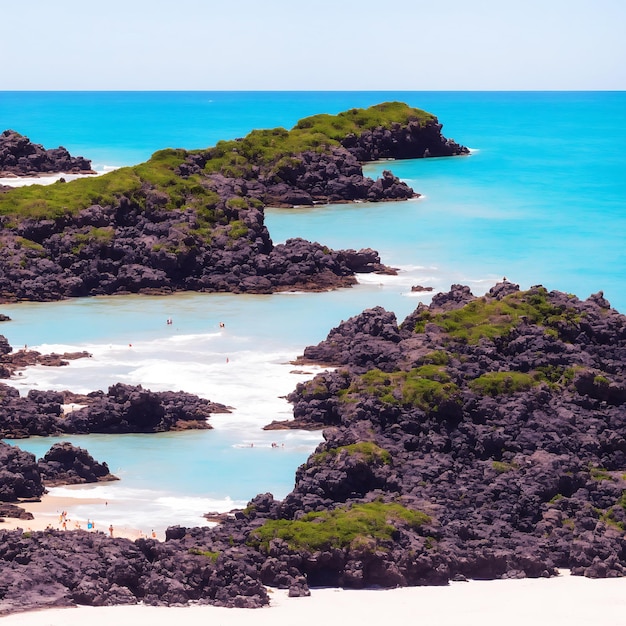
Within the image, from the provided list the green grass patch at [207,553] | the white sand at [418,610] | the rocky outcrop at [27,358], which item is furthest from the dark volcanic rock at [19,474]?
the rocky outcrop at [27,358]

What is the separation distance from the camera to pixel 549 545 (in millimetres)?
27266

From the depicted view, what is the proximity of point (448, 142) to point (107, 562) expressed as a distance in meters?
107

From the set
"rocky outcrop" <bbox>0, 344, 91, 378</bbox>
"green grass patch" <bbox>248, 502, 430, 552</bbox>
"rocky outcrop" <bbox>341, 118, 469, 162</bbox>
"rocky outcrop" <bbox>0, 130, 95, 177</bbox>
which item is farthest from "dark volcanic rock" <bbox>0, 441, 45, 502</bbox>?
"rocky outcrop" <bbox>341, 118, 469, 162</bbox>

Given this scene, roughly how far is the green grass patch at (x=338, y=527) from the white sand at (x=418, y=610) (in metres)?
0.91

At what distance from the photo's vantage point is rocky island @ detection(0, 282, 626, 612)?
2494 cm

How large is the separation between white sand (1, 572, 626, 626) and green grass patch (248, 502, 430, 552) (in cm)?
91

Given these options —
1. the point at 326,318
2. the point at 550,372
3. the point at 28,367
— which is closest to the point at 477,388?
the point at 550,372

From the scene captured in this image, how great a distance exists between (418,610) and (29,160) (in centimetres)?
8007

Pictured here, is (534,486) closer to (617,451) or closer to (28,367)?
(617,451)

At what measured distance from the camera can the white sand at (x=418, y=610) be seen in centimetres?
2341

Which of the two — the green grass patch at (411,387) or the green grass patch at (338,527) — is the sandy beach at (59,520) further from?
the green grass patch at (411,387)

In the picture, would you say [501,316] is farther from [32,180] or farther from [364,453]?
[32,180]

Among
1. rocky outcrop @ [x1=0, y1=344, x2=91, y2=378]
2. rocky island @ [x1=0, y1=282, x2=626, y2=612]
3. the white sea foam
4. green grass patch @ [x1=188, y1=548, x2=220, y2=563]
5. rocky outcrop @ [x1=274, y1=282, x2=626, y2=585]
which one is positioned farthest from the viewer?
the white sea foam

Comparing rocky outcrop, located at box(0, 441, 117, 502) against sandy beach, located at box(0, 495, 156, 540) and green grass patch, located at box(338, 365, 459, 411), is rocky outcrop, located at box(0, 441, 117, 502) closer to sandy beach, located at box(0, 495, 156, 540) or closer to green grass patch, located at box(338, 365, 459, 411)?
sandy beach, located at box(0, 495, 156, 540)
